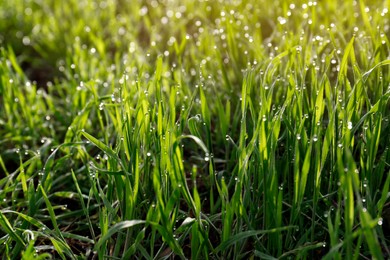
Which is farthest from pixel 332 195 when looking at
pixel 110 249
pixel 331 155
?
pixel 110 249

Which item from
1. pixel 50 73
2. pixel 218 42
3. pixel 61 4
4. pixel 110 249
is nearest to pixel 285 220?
pixel 110 249

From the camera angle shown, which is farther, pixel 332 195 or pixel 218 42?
pixel 218 42

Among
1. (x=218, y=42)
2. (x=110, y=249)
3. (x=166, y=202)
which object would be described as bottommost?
Result: (x=110, y=249)

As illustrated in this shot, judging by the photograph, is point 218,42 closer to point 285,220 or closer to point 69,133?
point 69,133

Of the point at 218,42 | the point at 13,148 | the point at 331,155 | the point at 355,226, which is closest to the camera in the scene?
the point at 355,226

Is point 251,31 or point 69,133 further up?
point 251,31

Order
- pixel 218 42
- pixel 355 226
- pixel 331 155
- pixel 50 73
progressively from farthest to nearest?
pixel 50 73 → pixel 218 42 → pixel 331 155 → pixel 355 226

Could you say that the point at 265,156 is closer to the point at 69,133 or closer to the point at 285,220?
the point at 285,220
